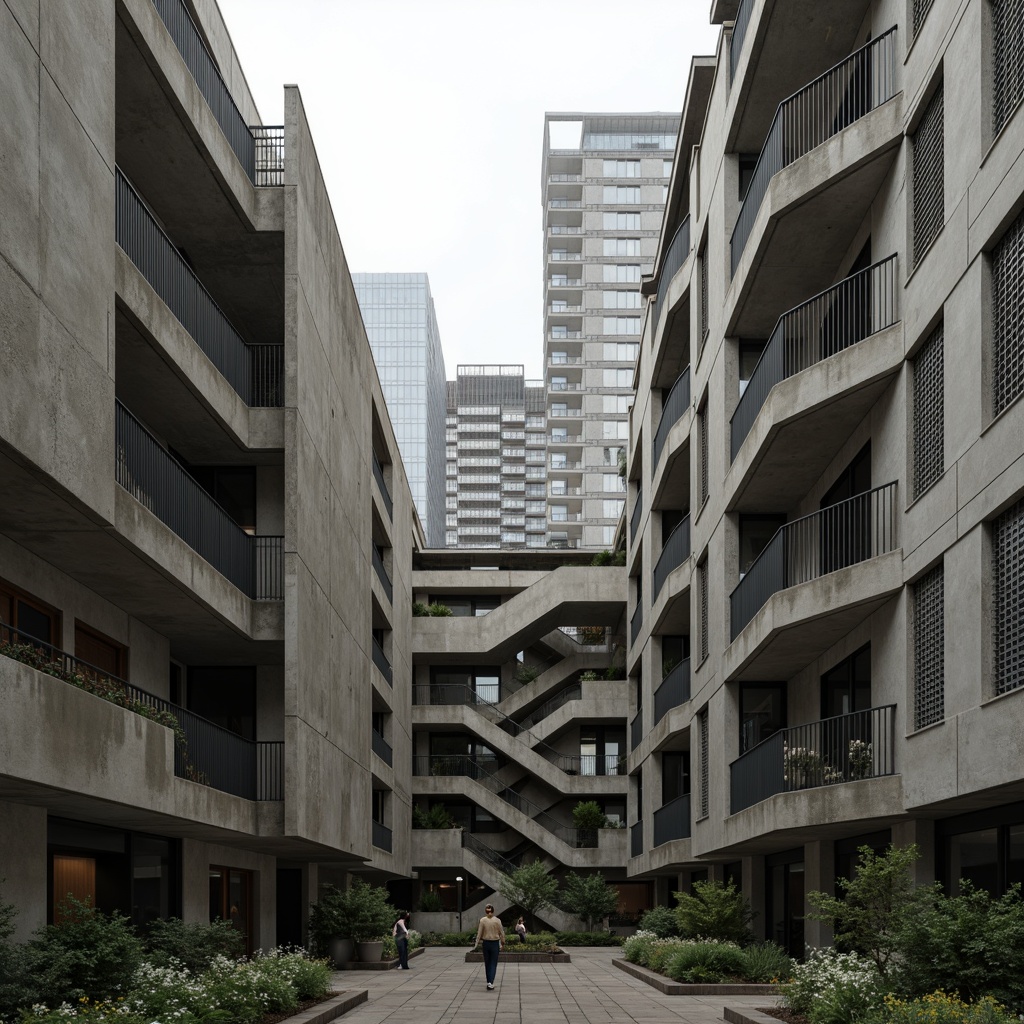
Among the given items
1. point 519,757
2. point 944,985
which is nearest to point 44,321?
point 944,985

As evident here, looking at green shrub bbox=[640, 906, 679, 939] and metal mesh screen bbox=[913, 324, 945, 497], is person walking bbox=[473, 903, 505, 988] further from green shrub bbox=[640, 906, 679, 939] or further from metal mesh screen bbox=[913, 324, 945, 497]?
metal mesh screen bbox=[913, 324, 945, 497]

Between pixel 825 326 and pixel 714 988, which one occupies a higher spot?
pixel 825 326

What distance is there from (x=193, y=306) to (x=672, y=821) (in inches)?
807

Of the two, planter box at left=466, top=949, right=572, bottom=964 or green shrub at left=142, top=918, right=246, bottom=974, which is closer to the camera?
green shrub at left=142, top=918, right=246, bottom=974

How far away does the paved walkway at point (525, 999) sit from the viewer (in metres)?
20.5

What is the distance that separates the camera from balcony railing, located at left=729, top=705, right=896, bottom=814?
18797mm

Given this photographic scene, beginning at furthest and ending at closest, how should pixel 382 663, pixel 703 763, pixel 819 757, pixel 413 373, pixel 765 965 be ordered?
pixel 413 373
pixel 382 663
pixel 703 763
pixel 765 965
pixel 819 757

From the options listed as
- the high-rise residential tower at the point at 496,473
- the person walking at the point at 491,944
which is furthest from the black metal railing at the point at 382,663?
the high-rise residential tower at the point at 496,473

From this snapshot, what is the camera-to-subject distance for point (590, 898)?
154ft

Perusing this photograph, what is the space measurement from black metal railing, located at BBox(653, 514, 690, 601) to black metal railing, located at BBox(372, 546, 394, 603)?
338 inches

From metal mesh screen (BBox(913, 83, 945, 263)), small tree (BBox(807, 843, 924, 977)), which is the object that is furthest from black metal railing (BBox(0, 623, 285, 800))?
metal mesh screen (BBox(913, 83, 945, 263))

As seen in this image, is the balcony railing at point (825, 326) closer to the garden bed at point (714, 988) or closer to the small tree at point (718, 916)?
the small tree at point (718, 916)

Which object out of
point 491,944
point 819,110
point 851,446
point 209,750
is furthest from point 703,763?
point 819,110

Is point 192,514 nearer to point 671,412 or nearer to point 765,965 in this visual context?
point 765,965
